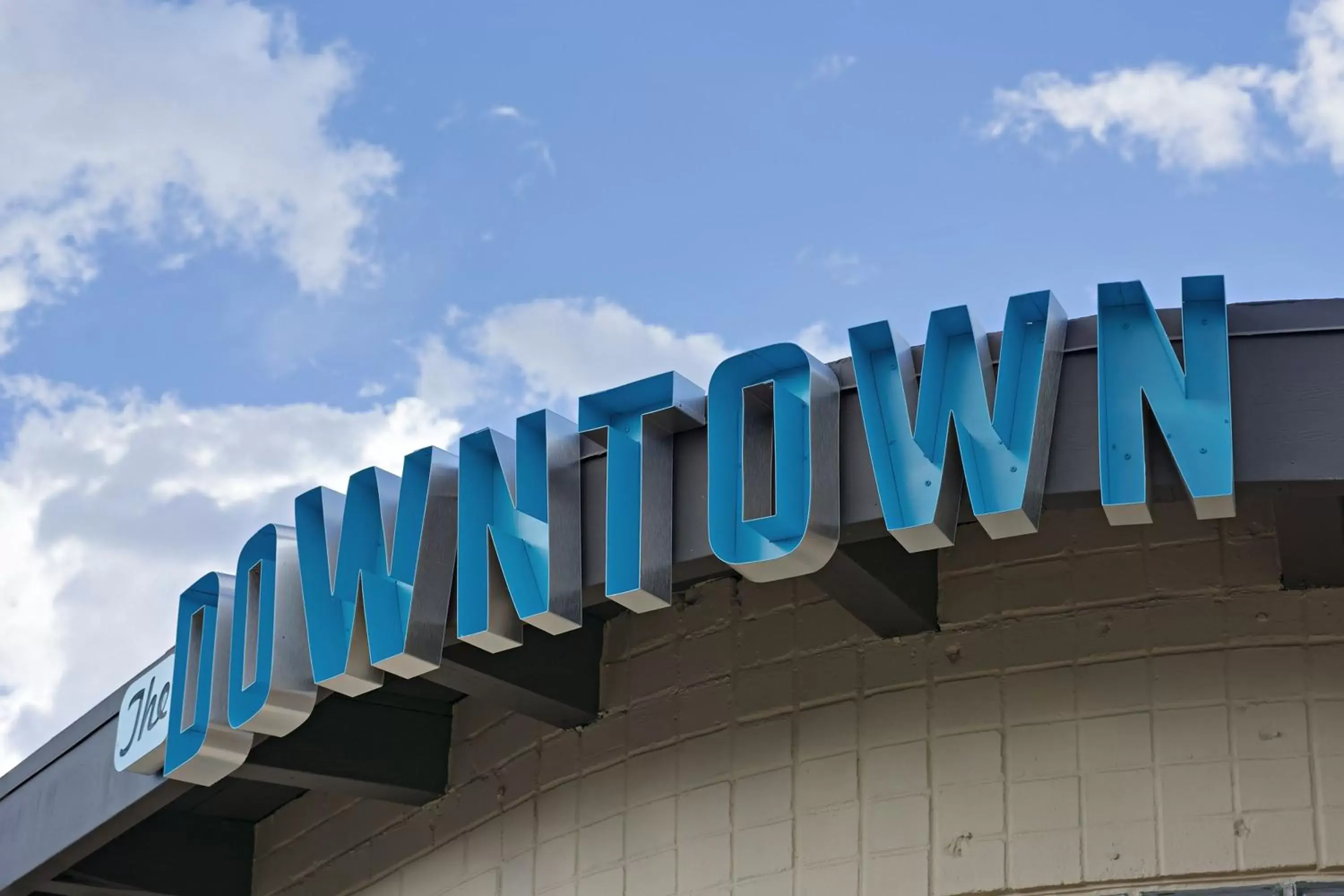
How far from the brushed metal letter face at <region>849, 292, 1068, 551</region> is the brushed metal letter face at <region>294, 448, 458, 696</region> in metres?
2.12

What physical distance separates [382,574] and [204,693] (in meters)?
1.53

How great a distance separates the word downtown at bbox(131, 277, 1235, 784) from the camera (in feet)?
22.2

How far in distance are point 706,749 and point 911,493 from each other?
243cm

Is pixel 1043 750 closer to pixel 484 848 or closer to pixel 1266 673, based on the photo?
pixel 1266 673

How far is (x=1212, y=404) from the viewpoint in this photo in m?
6.67

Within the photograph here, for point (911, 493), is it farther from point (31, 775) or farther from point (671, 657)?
point (31, 775)

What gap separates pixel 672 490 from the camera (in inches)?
303

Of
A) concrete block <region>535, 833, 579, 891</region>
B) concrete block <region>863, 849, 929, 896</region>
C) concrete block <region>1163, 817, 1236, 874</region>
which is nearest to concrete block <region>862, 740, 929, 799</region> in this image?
concrete block <region>863, 849, 929, 896</region>

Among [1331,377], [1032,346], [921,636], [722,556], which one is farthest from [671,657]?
[1331,377]

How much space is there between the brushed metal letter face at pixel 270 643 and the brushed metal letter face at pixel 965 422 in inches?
122

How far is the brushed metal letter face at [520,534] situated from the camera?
772 cm

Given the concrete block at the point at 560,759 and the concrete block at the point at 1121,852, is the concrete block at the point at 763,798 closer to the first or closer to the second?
the concrete block at the point at 560,759

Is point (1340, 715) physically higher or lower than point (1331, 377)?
lower

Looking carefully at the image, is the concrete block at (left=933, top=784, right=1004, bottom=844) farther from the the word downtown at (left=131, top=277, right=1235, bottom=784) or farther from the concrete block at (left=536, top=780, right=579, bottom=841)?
the concrete block at (left=536, top=780, right=579, bottom=841)
